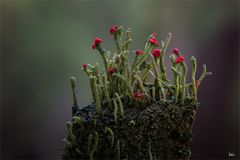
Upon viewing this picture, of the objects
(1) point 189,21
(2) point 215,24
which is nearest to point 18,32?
(1) point 189,21

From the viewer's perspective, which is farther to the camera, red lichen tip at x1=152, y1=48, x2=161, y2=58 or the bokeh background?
the bokeh background

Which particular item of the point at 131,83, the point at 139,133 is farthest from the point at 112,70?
the point at 139,133

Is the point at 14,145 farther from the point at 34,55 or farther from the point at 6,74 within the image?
the point at 34,55

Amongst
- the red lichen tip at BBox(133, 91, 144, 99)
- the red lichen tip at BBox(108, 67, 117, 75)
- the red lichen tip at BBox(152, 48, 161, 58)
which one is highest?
the red lichen tip at BBox(152, 48, 161, 58)

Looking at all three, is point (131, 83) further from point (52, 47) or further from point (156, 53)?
point (52, 47)

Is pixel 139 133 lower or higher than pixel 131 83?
lower

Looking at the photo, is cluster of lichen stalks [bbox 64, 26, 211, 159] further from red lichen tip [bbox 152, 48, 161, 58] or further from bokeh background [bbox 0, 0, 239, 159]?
bokeh background [bbox 0, 0, 239, 159]

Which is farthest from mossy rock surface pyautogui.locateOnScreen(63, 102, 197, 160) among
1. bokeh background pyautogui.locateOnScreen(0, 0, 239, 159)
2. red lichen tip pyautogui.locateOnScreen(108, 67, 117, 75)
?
bokeh background pyautogui.locateOnScreen(0, 0, 239, 159)

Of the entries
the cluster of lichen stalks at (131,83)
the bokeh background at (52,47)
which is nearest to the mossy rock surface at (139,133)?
the cluster of lichen stalks at (131,83)

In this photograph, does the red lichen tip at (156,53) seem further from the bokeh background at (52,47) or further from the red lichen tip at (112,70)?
the bokeh background at (52,47)

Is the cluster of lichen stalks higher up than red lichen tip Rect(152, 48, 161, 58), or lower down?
lower down
